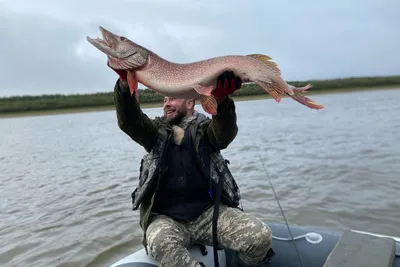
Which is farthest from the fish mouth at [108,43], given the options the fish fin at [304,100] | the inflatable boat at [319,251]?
the inflatable boat at [319,251]

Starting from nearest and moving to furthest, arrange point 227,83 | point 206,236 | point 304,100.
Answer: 1. point 304,100
2. point 227,83
3. point 206,236

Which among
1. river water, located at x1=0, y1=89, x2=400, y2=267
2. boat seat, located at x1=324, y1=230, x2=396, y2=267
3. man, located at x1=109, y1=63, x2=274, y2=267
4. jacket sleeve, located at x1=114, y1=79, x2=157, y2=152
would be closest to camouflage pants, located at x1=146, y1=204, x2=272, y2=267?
man, located at x1=109, y1=63, x2=274, y2=267

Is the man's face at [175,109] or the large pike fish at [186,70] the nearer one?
the large pike fish at [186,70]

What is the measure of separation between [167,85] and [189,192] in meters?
1.28

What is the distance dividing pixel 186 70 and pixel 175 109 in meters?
1.26

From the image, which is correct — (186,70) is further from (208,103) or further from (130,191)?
(130,191)

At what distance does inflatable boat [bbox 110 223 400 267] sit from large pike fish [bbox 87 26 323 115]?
131cm

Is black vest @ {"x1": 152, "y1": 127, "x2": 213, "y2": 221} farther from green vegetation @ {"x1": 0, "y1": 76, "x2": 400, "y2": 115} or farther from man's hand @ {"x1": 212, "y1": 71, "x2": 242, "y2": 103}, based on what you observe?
green vegetation @ {"x1": 0, "y1": 76, "x2": 400, "y2": 115}

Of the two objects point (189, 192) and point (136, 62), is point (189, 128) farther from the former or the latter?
point (136, 62)

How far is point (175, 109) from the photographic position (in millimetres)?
4074

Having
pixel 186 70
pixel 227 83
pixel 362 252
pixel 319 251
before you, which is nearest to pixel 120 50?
pixel 186 70

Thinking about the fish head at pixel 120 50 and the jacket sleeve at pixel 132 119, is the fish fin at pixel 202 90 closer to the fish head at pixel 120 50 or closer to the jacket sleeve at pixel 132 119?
the fish head at pixel 120 50

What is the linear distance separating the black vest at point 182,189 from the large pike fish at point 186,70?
98 centimetres

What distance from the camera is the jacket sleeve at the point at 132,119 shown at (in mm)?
3410
